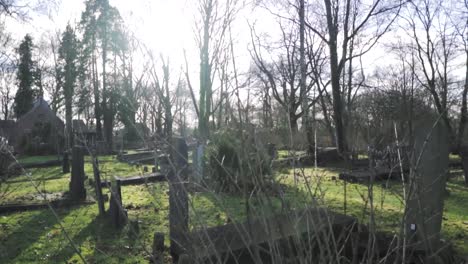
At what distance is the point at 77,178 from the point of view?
28.6ft

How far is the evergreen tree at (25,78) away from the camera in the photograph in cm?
4072

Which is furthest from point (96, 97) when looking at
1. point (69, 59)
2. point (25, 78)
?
point (25, 78)

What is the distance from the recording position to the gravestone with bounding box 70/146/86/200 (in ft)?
28.1

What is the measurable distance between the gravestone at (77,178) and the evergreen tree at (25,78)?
120 ft

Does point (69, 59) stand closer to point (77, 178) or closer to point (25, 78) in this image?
point (25, 78)

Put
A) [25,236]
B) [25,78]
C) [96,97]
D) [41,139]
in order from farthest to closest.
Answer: [25,78], [96,97], [41,139], [25,236]

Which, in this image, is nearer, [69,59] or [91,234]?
[91,234]

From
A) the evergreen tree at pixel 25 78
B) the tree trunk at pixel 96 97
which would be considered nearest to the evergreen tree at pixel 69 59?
the tree trunk at pixel 96 97

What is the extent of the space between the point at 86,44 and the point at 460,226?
3620 centimetres

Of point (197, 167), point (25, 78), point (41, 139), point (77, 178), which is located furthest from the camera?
point (25, 78)

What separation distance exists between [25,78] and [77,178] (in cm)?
3828

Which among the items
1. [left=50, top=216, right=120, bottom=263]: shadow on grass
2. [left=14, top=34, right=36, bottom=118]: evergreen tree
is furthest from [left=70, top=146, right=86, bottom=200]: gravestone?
[left=14, top=34, right=36, bottom=118]: evergreen tree

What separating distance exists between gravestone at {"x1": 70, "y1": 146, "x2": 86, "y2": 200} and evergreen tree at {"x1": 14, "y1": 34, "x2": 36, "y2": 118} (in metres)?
36.6

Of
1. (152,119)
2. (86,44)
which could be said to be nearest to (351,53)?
(152,119)
